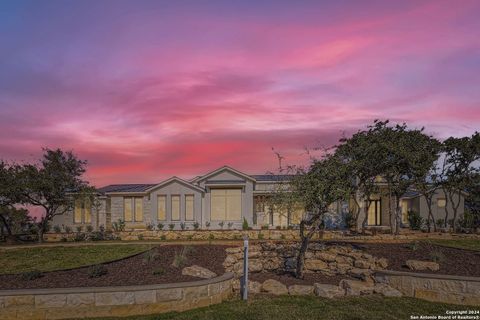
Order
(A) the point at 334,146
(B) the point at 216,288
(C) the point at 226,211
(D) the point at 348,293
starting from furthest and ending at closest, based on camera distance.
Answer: (C) the point at 226,211, (A) the point at 334,146, (D) the point at 348,293, (B) the point at 216,288

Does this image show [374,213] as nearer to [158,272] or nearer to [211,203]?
[211,203]

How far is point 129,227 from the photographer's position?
3634cm

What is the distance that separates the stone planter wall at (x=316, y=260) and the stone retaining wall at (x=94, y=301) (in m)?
5.72

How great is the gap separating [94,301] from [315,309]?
199 inches

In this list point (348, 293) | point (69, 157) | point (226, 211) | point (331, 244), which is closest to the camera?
point (348, 293)

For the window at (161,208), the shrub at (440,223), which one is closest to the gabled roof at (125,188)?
the window at (161,208)

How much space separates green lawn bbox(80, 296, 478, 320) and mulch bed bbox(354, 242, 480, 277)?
2762mm

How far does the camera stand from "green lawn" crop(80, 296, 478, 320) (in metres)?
10.5

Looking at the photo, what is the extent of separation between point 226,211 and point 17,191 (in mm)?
14449

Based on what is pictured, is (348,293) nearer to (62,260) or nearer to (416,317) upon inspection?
(416,317)

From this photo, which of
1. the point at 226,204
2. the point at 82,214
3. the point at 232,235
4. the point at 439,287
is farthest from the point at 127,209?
the point at 439,287

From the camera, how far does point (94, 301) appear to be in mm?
10430

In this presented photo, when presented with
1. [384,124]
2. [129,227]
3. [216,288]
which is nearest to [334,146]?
[216,288]

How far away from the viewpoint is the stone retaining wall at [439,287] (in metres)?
11.8
